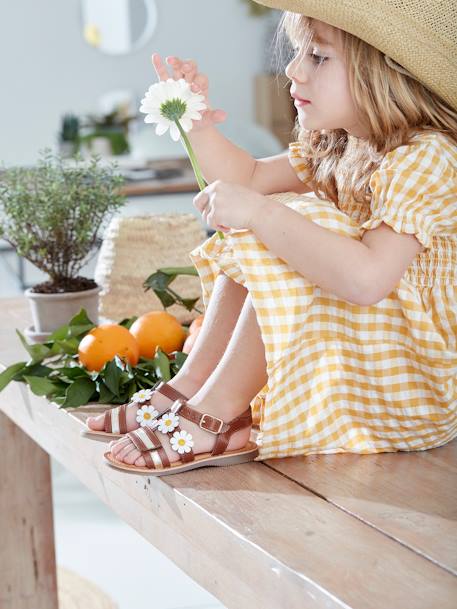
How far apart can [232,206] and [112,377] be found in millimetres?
345

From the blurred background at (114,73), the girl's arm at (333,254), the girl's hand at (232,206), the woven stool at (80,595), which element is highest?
the girl's hand at (232,206)

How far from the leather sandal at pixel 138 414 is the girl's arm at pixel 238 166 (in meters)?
0.37

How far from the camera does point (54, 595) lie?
1.84 metres

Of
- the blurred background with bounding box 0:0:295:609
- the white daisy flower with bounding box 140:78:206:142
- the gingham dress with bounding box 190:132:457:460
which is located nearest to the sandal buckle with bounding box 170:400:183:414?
the gingham dress with bounding box 190:132:457:460

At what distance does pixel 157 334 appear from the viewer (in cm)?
148

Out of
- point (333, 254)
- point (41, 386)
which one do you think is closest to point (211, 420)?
point (333, 254)

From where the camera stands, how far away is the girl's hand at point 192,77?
1324 millimetres

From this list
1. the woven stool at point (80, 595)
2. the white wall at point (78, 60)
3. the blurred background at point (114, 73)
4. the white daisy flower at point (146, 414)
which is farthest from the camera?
the white wall at point (78, 60)

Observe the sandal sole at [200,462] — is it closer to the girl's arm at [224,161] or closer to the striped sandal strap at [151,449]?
the striped sandal strap at [151,449]

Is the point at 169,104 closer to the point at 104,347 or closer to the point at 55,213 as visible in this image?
the point at 104,347

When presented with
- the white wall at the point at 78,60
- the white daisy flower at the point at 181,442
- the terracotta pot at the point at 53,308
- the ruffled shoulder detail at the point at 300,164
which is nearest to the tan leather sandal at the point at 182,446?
the white daisy flower at the point at 181,442

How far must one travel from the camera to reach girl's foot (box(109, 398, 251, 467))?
43.4 inches

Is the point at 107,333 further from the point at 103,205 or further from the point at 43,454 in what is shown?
the point at 43,454

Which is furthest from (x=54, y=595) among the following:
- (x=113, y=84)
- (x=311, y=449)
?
(x=113, y=84)
